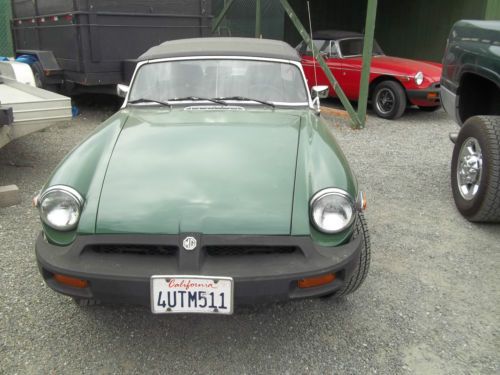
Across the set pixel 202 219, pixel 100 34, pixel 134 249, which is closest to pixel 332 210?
pixel 202 219

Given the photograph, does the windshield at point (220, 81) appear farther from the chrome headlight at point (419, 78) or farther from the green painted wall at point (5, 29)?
the green painted wall at point (5, 29)

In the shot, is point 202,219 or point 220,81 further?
point 220,81

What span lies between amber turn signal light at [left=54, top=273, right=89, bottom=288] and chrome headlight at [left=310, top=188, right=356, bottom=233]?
44.2 inches

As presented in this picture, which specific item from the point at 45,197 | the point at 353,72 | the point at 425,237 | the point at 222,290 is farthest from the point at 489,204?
the point at 353,72

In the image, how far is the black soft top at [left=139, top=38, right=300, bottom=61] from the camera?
11.8ft

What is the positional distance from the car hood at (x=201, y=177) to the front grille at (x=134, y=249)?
0.29ft

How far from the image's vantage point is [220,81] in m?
3.47

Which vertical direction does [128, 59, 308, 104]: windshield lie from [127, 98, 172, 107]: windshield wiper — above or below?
above

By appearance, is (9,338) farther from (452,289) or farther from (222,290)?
(452,289)

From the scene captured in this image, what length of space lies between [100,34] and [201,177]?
19.3 ft

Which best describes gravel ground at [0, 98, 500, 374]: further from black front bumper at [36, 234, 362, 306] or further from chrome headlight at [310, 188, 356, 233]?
chrome headlight at [310, 188, 356, 233]

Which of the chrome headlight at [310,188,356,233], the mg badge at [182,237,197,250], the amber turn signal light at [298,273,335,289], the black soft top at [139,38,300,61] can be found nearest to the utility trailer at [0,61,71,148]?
the black soft top at [139,38,300,61]

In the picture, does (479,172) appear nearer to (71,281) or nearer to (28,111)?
(71,281)

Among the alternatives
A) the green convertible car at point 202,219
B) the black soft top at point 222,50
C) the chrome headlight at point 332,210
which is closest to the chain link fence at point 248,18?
the black soft top at point 222,50
